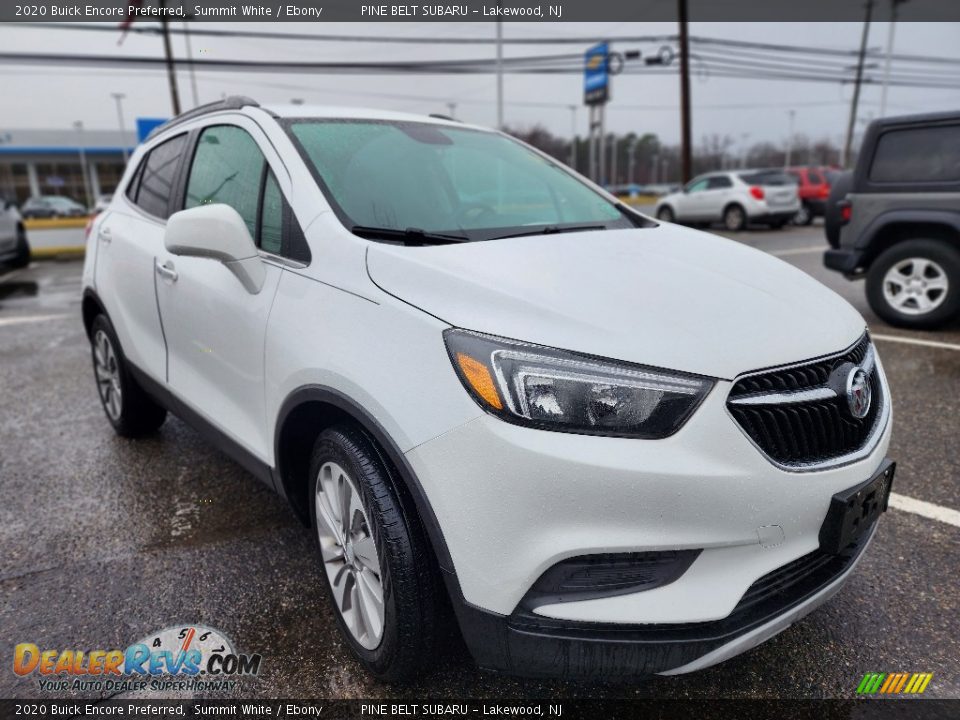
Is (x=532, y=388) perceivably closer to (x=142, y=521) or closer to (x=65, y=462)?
(x=142, y=521)

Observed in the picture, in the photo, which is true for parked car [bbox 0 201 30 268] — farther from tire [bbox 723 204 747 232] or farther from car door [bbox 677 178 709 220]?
tire [bbox 723 204 747 232]

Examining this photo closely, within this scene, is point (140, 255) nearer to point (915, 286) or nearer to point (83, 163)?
point (915, 286)

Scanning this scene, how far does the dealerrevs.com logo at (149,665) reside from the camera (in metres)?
→ 1.96

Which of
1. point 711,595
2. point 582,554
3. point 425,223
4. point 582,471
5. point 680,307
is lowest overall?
point 711,595

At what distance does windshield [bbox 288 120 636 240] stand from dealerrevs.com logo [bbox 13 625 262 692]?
1395 millimetres

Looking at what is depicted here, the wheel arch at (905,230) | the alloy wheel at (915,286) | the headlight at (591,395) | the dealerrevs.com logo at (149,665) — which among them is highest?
the headlight at (591,395)

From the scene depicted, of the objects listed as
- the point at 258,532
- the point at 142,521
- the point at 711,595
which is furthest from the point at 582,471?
the point at 142,521

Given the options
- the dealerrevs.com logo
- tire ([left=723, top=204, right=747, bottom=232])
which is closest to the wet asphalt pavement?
the dealerrevs.com logo

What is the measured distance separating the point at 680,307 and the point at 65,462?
336cm

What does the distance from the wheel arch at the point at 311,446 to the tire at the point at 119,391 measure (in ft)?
5.43

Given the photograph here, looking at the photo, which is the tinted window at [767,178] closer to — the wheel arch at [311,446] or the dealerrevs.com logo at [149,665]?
the wheel arch at [311,446]

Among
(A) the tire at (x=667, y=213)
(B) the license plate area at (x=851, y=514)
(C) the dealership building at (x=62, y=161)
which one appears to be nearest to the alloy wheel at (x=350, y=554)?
(B) the license plate area at (x=851, y=514)

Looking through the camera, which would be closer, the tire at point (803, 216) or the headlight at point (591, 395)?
the headlight at point (591, 395)

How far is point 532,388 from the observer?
1494mm
